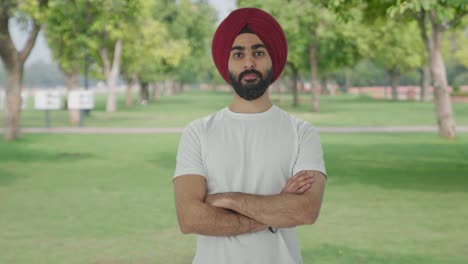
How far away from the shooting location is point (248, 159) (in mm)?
2975

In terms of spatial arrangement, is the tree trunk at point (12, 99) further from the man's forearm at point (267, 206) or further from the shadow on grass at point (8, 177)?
the man's forearm at point (267, 206)

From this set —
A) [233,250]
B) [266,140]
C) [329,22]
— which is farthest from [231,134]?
[329,22]

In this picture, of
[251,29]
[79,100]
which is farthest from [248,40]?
[79,100]

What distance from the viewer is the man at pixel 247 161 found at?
298cm

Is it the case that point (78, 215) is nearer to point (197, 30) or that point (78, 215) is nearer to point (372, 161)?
point (372, 161)

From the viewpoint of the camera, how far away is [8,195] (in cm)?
1316

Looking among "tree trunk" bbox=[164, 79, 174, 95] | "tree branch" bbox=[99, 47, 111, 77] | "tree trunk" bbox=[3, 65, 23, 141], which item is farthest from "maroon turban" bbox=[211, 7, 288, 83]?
"tree trunk" bbox=[164, 79, 174, 95]

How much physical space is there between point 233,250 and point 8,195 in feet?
35.8

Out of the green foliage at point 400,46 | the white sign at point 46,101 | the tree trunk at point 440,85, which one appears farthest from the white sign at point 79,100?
the green foliage at point 400,46

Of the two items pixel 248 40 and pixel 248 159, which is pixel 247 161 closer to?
pixel 248 159

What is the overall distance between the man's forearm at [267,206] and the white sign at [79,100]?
97.1ft

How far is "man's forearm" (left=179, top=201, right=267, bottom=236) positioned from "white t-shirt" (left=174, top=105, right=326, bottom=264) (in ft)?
0.14

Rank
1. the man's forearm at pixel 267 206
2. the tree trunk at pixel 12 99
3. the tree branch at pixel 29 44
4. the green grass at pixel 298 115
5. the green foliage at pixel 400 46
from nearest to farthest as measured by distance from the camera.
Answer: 1. the man's forearm at pixel 267 206
2. the tree trunk at pixel 12 99
3. the tree branch at pixel 29 44
4. the green grass at pixel 298 115
5. the green foliage at pixel 400 46

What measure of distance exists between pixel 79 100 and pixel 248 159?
1176 inches
